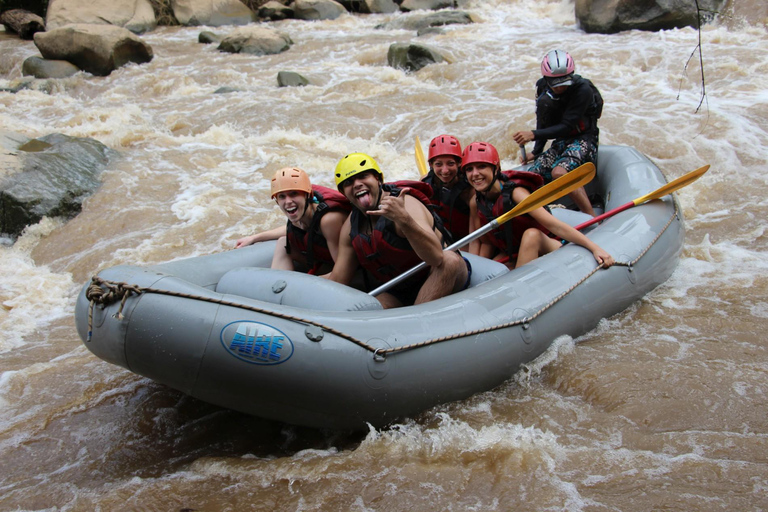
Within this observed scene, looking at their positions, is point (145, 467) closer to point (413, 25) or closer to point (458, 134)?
point (458, 134)

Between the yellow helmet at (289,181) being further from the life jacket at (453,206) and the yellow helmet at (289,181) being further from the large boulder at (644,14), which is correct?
the large boulder at (644,14)

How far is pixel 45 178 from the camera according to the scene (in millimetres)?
5961

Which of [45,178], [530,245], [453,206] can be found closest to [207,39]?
[45,178]

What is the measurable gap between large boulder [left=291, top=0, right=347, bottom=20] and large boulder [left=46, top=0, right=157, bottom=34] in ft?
12.4

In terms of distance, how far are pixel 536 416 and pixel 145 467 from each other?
172cm

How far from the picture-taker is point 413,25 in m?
14.1

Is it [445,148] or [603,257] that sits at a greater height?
[445,148]

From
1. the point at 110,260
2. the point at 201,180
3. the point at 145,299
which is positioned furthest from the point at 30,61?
the point at 145,299

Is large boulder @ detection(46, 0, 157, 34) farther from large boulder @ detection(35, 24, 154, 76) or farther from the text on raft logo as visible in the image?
the text on raft logo

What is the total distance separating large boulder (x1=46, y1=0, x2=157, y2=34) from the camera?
46.5 ft

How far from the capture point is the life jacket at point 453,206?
375 centimetres

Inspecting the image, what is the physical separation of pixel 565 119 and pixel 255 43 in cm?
1003

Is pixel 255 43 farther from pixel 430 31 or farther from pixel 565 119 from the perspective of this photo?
pixel 565 119

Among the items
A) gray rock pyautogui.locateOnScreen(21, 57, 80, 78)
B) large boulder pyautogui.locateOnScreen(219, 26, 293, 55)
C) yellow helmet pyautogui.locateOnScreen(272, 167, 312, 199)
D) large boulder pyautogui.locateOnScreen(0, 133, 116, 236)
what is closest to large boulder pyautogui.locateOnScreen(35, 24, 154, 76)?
gray rock pyautogui.locateOnScreen(21, 57, 80, 78)
